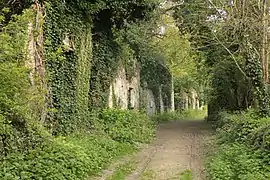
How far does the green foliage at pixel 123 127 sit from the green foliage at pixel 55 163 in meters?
3.46

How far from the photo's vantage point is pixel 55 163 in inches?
332

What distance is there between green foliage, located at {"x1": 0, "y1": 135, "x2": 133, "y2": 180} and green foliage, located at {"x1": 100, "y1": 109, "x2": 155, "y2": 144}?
346 centimetres

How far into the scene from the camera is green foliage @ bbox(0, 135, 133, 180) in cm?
747

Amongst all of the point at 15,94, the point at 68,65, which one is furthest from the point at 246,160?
the point at 68,65

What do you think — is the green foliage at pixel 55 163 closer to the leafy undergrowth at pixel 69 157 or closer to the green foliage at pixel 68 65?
the leafy undergrowth at pixel 69 157

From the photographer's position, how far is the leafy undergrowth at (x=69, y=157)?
759 centimetres

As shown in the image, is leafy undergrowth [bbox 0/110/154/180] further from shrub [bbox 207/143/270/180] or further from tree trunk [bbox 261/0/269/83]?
tree trunk [bbox 261/0/269/83]

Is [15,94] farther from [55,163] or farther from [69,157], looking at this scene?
[69,157]

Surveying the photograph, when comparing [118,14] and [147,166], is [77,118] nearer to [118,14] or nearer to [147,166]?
[147,166]

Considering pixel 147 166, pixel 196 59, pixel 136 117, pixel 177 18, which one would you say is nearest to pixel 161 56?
pixel 196 59

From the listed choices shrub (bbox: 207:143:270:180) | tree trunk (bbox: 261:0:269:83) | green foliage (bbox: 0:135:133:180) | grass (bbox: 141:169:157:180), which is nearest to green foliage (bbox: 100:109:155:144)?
green foliage (bbox: 0:135:133:180)

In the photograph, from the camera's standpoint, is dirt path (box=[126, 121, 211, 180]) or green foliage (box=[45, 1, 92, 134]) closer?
dirt path (box=[126, 121, 211, 180])

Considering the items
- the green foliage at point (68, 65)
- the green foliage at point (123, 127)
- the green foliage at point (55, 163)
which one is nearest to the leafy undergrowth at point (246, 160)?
the green foliage at point (55, 163)

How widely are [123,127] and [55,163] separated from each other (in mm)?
7919
